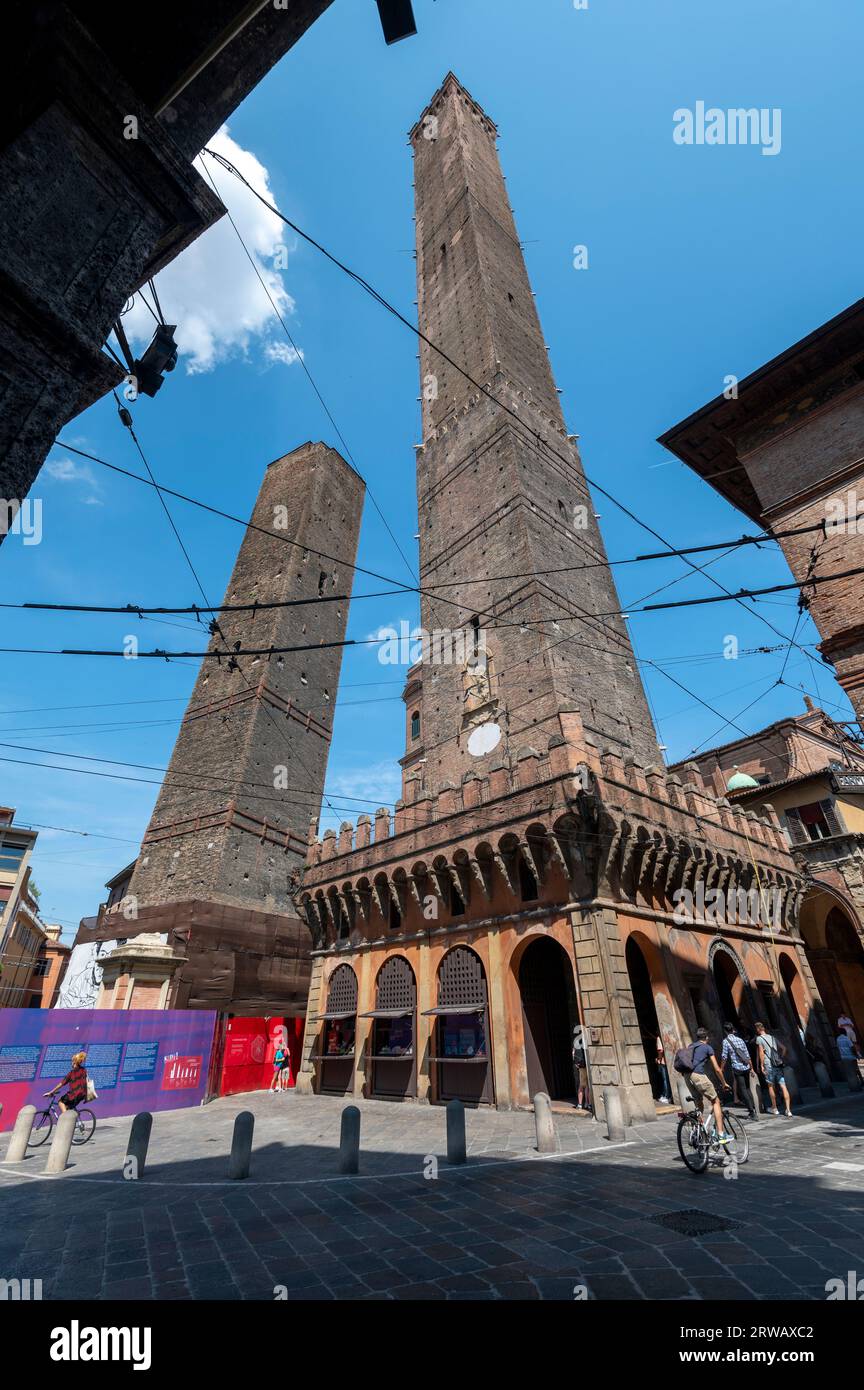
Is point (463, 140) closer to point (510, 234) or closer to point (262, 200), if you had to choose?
point (510, 234)

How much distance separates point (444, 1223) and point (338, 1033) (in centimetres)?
1369

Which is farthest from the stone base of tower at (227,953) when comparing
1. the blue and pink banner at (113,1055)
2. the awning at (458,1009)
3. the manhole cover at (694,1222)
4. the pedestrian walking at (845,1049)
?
Answer: the pedestrian walking at (845,1049)

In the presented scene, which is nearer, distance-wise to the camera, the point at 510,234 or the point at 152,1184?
the point at 152,1184

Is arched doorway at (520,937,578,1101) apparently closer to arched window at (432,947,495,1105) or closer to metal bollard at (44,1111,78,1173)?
arched window at (432,947,495,1105)

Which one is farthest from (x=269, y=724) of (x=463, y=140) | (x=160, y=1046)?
(x=463, y=140)

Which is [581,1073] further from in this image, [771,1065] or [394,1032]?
[394,1032]

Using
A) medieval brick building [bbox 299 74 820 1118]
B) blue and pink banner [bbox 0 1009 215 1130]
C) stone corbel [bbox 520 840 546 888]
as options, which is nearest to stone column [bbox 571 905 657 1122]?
medieval brick building [bbox 299 74 820 1118]

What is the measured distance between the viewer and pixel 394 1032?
52.9 feet

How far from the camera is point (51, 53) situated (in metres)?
3.29

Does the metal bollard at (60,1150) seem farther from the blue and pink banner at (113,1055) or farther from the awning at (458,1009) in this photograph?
the awning at (458,1009)

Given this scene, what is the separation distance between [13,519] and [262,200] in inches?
206

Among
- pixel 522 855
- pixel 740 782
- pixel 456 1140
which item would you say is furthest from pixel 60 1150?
pixel 740 782

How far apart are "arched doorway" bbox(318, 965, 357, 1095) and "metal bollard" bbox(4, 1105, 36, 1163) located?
8588 mm
